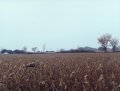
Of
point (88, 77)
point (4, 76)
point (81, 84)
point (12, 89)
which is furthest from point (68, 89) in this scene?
point (4, 76)

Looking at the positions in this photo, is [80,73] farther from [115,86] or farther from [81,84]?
[115,86]

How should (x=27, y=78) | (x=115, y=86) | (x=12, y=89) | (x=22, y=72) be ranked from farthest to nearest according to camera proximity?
(x=22, y=72)
(x=27, y=78)
(x=12, y=89)
(x=115, y=86)

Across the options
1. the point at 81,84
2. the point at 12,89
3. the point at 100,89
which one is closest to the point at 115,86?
the point at 100,89

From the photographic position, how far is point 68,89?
6645 millimetres

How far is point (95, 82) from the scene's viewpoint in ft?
22.3

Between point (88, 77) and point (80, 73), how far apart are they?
2.04 feet

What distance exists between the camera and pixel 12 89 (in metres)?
7.12

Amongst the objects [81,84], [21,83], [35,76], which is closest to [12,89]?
[21,83]

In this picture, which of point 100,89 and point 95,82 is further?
point 95,82

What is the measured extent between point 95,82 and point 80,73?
124 cm

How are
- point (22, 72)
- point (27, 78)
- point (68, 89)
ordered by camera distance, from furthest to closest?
point (22, 72), point (27, 78), point (68, 89)

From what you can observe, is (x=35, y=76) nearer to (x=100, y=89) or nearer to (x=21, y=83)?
(x=21, y=83)

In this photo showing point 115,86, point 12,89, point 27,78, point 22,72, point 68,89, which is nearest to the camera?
point 115,86

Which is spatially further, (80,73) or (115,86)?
(80,73)
